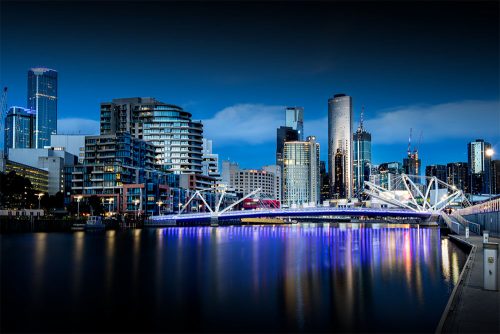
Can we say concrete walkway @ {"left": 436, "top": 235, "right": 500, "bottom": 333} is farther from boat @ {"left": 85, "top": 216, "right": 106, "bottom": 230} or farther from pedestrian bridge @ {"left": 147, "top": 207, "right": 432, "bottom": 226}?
pedestrian bridge @ {"left": 147, "top": 207, "right": 432, "bottom": 226}

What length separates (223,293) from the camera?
33.6m

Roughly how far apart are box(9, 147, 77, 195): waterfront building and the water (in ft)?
424

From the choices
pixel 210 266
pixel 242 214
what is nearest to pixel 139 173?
pixel 242 214

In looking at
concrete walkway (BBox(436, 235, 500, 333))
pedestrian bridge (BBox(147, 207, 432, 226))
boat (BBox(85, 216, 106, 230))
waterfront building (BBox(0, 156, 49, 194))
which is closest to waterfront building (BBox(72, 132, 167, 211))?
waterfront building (BBox(0, 156, 49, 194))

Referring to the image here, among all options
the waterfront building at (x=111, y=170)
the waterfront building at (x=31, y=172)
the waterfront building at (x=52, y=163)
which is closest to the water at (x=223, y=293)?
the waterfront building at (x=111, y=170)

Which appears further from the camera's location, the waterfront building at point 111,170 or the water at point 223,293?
the waterfront building at point 111,170

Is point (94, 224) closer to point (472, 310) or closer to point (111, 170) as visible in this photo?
point (111, 170)

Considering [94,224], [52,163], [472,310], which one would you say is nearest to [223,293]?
[472,310]

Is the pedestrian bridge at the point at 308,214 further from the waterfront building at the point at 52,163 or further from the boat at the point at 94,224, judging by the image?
the waterfront building at the point at 52,163

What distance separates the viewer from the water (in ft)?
83.3

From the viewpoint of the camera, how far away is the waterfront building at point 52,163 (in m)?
180

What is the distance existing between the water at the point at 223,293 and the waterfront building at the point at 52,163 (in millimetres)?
129163

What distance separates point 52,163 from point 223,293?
172 meters

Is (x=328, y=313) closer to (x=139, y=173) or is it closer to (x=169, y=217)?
(x=169, y=217)
